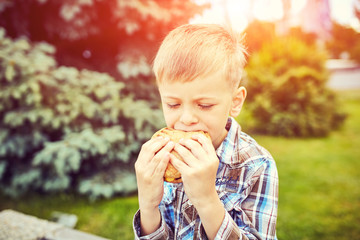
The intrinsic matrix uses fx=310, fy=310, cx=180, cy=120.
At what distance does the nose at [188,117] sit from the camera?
1.27 metres

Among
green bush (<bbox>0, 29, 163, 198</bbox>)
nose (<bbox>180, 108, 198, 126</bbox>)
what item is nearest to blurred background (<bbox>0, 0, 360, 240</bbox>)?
green bush (<bbox>0, 29, 163, 198</bbox>)

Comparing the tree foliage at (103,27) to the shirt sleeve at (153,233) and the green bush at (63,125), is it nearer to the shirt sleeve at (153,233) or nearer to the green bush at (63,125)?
the green bush at (63,125)

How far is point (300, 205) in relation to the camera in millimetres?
3693

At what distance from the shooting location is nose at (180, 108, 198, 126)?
1266 millimetres

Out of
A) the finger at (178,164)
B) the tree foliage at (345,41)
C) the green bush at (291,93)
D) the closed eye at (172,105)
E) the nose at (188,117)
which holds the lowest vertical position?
the finger at (178,164)

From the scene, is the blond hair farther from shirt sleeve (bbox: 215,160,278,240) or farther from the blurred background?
the blurred background

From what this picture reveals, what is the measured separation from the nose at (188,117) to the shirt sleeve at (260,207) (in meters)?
0.37

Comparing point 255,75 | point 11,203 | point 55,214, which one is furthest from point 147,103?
point 255,75

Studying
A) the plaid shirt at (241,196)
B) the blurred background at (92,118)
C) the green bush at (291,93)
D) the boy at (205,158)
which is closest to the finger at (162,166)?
the boy at (205,158)

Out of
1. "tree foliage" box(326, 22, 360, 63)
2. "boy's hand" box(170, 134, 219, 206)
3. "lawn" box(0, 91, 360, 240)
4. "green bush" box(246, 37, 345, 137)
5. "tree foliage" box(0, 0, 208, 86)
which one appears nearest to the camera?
"boy's hand" box(170, 134, 219, 206)

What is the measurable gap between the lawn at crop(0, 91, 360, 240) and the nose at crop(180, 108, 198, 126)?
2164 millimetres

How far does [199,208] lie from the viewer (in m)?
1.19

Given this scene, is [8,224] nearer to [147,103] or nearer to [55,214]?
[55,214]

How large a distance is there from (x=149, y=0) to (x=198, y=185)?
2821 millimetres
